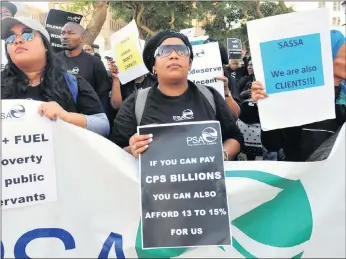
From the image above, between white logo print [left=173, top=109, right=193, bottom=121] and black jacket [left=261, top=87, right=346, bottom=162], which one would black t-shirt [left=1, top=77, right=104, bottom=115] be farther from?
black jacket [left=261, top=87, right=346, bottom=162]

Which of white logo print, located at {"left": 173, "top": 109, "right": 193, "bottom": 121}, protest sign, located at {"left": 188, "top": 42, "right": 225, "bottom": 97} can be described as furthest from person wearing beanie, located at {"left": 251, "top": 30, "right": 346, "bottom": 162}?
protest sign, located at {"left": 188, "top": 42, "right": 225, "bottom": 97}

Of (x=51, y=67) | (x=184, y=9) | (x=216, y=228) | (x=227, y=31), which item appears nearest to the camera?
(x=216, y=228)

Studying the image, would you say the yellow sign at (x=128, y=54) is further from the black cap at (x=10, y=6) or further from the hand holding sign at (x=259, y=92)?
the hand holding sign at (x=259, y=92)

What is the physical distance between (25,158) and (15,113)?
21cm

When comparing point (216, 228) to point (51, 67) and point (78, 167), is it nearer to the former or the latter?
point (78, 167)

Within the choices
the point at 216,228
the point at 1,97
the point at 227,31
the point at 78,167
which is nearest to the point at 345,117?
the point at 216,228

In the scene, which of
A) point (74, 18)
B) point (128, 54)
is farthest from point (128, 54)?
point (74, 18)

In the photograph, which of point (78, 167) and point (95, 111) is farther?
point (95, 111)

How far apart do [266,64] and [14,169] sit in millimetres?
1246

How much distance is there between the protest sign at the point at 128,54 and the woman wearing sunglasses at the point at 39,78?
1599mm

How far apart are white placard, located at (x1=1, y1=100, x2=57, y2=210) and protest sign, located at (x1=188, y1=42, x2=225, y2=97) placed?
2.02 metres

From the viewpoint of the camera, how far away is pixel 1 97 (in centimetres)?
233

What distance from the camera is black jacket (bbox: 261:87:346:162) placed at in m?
2.43

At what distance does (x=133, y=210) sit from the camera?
2.12 m
